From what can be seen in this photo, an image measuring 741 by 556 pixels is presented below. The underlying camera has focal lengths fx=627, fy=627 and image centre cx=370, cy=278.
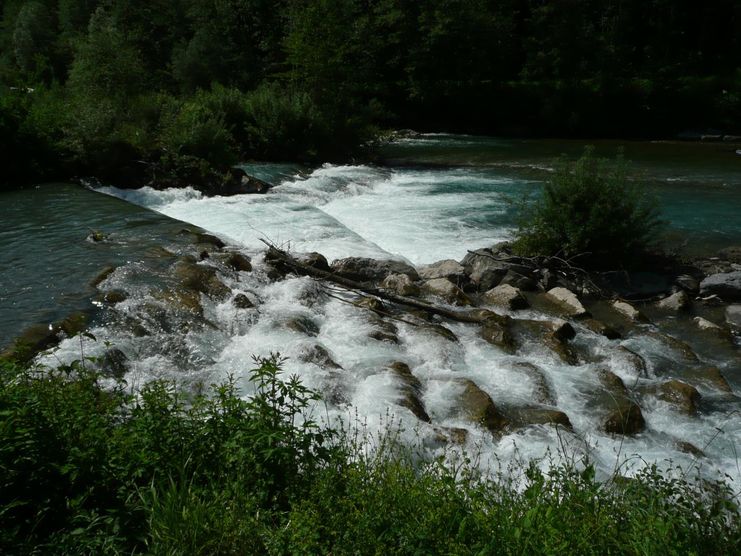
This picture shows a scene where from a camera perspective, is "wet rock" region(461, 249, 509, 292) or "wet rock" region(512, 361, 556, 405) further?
"wet rock" region(461, 249, 509, 292)

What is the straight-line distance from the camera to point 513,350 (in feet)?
28.1

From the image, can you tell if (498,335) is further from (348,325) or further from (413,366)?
(348,325)

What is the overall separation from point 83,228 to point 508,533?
449 inches

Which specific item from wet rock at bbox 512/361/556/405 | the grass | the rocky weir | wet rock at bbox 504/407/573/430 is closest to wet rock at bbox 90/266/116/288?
→ the rocky weir

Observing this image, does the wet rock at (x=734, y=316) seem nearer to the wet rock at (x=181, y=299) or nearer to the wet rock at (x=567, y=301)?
the wet rock at (x=567, y=301)

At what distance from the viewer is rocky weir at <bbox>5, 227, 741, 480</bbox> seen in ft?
21.8

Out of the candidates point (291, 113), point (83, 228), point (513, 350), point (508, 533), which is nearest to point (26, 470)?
point (508, 533)

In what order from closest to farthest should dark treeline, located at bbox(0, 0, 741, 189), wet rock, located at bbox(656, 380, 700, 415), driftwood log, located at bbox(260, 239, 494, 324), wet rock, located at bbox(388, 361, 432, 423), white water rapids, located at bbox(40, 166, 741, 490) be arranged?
white water rapids, located at bbox(40, 166, 741, 490), wet rock, located at bbox(388, 361, 432, 423), wet rock, located at bbox(656, 380, 700, 415), driftwood log, located at bbox(260, 239, 494, 324), dark treeline, located at bbox(0, 0, 741, 189)

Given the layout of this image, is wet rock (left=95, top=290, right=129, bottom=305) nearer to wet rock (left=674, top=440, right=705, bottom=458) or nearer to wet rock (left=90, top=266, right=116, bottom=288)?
wet rock (left=90, top=266, right=116, bottom=288)

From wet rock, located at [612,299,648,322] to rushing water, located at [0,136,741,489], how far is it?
0.57 meters

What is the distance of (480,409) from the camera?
684 centimetres

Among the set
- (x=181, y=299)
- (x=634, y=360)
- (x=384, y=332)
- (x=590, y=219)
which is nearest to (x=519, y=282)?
(x=590, y=219)

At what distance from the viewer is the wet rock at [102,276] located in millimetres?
9570

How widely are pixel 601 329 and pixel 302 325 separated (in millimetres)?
4326
